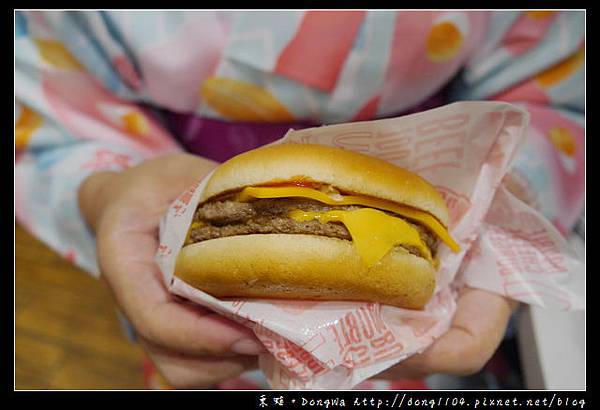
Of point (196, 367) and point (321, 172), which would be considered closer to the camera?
point (321, 172)

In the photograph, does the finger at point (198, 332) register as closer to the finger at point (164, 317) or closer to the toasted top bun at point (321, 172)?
the finger at point (164, 317)

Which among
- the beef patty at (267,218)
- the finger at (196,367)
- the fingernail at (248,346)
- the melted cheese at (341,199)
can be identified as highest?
the melted cheese at (341,199)

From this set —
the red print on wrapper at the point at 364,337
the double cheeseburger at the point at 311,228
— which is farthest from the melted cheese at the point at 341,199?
the red print on wrapper at the point at 364,337

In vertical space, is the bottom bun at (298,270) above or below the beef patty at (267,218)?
below

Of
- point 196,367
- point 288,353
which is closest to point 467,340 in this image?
point 288,353

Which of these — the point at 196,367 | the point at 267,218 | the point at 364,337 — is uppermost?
the point at 267,218

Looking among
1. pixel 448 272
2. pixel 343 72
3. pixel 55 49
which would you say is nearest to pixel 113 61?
pixel 55 49

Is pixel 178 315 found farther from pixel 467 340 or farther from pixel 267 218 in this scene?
pixel 467 340
